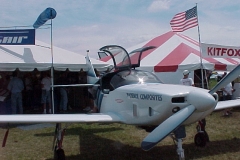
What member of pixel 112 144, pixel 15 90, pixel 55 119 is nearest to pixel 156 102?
pixel 55 119

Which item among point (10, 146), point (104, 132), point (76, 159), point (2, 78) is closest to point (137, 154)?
point (76, 159)

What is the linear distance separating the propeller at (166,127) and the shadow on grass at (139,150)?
155 cm

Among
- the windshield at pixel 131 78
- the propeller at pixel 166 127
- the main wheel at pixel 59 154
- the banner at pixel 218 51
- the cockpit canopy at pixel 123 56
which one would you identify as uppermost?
the banner at pixel 218 51

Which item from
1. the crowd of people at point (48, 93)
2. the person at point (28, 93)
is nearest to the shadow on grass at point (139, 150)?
the crowd of people at point (48, 93)

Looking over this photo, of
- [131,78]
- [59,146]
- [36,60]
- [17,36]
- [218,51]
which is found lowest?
[59,146]

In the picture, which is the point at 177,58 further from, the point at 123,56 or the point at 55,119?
the point at 55,119

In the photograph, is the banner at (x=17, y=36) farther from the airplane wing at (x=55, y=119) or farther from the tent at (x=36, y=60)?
the airplane wing at (x=55, y=119)

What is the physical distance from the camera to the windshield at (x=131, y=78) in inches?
243

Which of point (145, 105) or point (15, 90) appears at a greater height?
point (15, 90)

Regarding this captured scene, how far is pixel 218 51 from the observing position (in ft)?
41.2

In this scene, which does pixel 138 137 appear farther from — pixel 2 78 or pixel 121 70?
pixel 2 78

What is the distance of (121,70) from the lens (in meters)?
6.75

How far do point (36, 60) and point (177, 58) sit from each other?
599 centimetres

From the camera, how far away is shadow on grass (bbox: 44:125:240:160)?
6.14 meters
